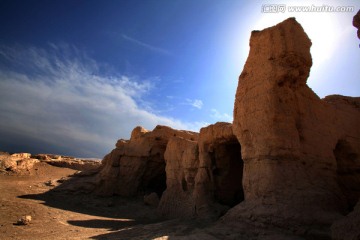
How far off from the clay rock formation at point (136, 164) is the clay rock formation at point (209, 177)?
485cm

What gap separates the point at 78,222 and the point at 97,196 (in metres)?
6.54

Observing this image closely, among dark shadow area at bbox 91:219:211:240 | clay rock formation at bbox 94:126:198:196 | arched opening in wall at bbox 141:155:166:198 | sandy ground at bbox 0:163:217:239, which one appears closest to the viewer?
dark shadow area at bbox 91:219:211:240

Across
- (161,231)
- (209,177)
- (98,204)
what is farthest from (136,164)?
(161,231)

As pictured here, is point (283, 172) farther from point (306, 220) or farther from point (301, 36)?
point (301, 36)

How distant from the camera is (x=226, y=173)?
1260cm

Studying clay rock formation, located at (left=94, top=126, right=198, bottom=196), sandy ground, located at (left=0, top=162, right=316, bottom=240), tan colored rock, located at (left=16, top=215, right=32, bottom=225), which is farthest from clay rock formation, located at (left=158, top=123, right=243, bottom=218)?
tan colored rock, located at (left=16, top=215, right=32, bottom=225)

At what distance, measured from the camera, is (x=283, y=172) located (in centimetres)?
773

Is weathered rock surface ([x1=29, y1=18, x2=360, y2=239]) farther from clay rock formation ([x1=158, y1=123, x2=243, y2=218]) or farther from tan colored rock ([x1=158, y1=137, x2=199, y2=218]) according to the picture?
tan colored rock ([x1=158, y1=137, x2=199, y2=218])

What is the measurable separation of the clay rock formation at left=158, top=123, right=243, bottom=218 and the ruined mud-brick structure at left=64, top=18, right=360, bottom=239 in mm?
45

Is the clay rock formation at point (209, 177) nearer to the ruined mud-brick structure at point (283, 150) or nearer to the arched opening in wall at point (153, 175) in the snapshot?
the ruined mud-brick structure at point (283, 150)

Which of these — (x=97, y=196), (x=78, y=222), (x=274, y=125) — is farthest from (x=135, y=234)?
(x=97, y=196)

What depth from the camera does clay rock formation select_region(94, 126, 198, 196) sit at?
1877 cm

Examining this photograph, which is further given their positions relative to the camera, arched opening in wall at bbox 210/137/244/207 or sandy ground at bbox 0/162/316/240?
arched opening in wall at bbox 210/137/244/207

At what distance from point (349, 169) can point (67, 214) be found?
40.0ft
